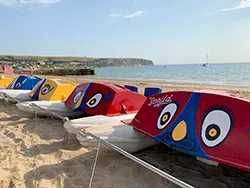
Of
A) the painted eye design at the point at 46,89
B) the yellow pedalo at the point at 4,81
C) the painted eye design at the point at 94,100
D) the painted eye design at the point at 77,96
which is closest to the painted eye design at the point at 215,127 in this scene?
the painted eye design at the point at 94,100

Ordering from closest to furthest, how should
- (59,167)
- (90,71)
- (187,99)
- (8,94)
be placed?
(187,99) < (59,167) < (8,94) < (90,71)

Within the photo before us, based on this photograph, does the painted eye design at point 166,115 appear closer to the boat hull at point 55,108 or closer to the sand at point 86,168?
the sand at point 86,168

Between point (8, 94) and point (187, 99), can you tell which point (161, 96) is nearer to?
point (187, 99)

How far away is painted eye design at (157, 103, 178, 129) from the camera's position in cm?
363

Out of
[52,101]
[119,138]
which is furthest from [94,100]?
[119,138]

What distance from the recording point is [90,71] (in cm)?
4938

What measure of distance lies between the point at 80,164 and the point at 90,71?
4612 cm

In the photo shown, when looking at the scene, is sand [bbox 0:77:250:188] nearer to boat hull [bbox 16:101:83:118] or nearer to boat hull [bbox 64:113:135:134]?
boat hull [bbox 64:113:135:134]

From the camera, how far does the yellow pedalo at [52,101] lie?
644cm

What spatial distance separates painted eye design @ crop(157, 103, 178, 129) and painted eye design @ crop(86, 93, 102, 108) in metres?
2.09

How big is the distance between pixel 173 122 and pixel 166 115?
0.22 m

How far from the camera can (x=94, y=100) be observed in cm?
568

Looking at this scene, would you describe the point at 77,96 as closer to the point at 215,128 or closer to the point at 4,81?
the point at 215,128

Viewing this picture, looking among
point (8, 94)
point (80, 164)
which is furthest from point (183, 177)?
point (8, 94)
